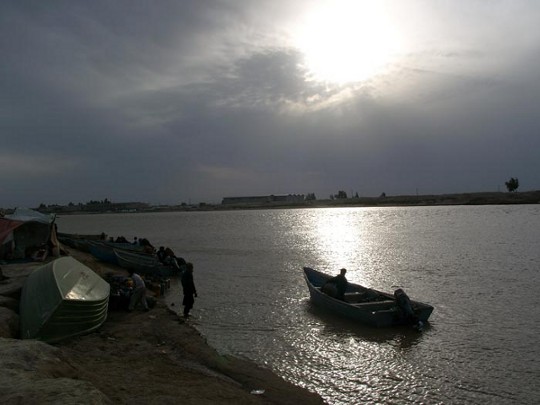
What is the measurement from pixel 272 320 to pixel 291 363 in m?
4.67

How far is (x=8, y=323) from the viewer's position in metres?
10.8

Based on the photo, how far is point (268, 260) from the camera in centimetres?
3584

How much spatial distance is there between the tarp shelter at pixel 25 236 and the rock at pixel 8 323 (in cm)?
1076

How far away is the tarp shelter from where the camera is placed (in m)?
21.0

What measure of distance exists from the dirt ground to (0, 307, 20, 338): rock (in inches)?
46.2

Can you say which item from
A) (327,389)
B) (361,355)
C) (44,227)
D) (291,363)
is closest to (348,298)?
(361,355)

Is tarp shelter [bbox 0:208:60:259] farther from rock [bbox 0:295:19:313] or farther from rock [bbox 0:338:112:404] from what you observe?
rock [bbox 0:338:112:404]

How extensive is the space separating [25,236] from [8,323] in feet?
44.4

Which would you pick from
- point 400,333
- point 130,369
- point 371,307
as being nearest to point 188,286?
point 130,369

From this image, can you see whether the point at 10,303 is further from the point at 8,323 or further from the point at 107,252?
the point at 107,252

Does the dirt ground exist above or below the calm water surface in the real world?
above

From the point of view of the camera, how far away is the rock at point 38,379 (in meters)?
5.30

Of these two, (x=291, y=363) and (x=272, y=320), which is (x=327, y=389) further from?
(x=272, y=320)

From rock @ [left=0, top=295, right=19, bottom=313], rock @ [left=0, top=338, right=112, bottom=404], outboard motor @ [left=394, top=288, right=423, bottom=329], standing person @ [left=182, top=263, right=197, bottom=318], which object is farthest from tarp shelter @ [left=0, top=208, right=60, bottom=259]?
outboard motor @ [left=394, top=288, right=423, bottom=329]
